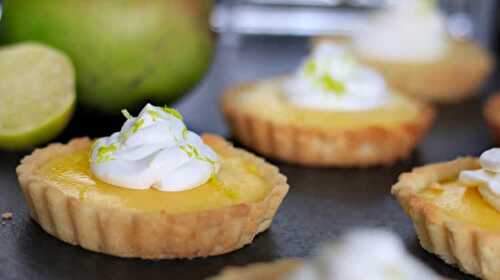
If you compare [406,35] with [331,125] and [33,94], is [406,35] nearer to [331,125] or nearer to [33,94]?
[331,125]

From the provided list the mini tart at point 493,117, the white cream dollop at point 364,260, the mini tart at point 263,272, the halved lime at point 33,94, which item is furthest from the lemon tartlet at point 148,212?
the mini tart at point 493,117

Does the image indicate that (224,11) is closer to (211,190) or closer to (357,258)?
(211,190)

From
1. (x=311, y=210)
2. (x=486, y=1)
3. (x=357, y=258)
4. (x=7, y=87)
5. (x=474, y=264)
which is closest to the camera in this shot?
(x=357, y=258)

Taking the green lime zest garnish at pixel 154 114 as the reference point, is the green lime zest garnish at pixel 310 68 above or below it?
below

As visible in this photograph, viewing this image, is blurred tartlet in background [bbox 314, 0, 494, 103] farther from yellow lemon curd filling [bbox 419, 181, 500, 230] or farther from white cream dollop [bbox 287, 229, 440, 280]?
white cream dollop [bbox 287, 229, 440, 280]

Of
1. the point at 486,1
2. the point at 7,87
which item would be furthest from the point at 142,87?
the point at 486,1

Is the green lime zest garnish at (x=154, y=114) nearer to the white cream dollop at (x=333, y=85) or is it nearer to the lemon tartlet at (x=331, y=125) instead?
the lemon tartlet at (x=331, y=125)

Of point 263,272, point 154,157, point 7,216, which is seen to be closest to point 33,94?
point 7,216
